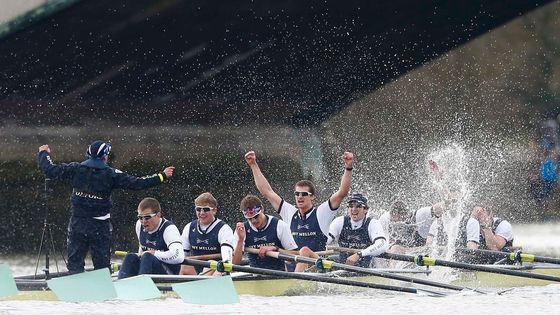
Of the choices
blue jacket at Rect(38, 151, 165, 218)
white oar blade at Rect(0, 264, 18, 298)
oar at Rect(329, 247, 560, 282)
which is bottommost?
white oar blade at Rect(0, 264, 18, 298)

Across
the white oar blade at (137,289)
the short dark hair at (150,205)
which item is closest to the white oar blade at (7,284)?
the white oar blade at (137,289)

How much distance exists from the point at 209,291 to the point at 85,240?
182 cm

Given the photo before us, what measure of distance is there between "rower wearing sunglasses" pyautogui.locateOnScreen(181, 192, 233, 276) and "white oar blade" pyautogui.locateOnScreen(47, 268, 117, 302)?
1528 millimetres

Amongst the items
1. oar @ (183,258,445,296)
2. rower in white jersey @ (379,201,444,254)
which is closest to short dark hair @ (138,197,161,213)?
oar @ (183,258,445,296)

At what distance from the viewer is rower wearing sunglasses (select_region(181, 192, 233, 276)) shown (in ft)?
46.8

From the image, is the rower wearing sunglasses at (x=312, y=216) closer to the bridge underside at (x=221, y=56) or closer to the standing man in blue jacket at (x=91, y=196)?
the standing man in blue jacket at (x=91, y=196)

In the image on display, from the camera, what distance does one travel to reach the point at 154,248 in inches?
554

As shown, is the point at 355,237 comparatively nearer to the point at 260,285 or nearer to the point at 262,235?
the point at 262,235

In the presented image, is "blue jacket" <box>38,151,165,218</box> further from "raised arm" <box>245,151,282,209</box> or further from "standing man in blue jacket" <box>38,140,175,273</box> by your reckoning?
"raised arm" <box>245,151,282,209</box>

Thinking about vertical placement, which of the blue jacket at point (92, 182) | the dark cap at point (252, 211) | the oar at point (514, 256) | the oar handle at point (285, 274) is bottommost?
the oar handle at point (285, 274)

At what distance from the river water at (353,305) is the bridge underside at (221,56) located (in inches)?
400

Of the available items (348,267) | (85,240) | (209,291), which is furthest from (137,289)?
(348,267)

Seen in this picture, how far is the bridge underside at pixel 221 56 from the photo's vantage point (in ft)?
84.0

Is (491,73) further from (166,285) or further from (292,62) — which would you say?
(166,285)
